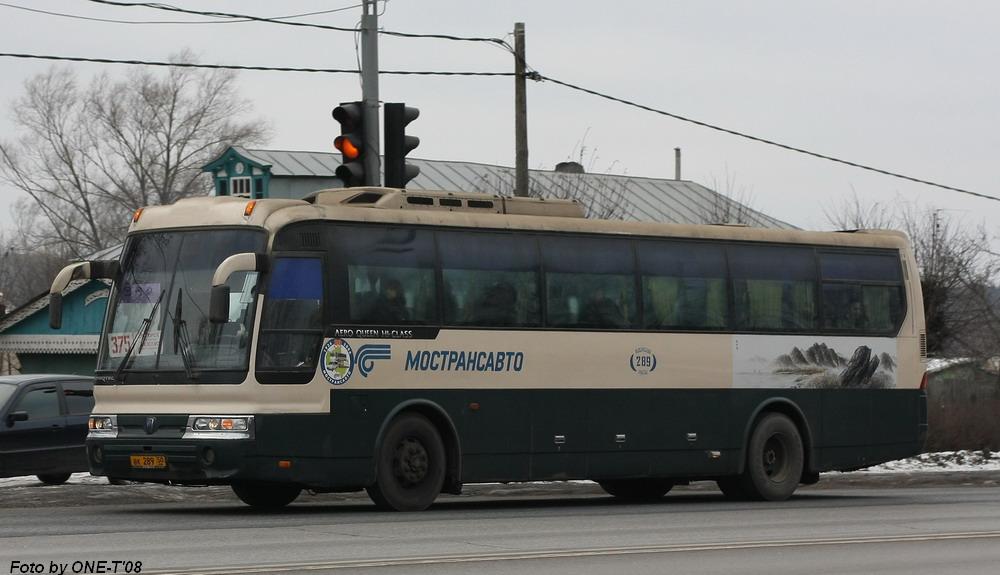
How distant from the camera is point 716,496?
2300 cm

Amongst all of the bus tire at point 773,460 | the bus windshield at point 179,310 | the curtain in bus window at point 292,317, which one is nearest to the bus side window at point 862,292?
the bus tire at point 773,460

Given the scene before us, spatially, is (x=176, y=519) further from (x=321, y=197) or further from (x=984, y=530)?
(x=984, y=530)

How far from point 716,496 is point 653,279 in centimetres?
407

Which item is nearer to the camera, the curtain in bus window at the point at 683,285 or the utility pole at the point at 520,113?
the curtain in bus window at the point at 683,285

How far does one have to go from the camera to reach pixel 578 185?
45.4 m

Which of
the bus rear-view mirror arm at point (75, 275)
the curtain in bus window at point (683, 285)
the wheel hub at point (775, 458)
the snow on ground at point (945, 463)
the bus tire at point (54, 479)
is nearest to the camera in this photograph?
the bus rear-view mirror arm at point (75, 275)

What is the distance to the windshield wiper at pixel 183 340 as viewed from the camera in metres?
16.7

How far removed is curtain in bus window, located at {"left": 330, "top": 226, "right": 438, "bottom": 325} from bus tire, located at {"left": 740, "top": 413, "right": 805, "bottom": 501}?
17.2ft

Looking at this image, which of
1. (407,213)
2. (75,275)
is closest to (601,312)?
(407,213)

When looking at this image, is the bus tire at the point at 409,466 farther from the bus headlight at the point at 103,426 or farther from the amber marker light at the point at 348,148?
the amber marker light at the point at 348,148

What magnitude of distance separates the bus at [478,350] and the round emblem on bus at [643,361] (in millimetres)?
23

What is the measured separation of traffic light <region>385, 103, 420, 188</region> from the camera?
19922 millimetres

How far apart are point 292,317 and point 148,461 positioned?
194 cm

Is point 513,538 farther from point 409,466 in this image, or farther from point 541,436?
point 541,436
